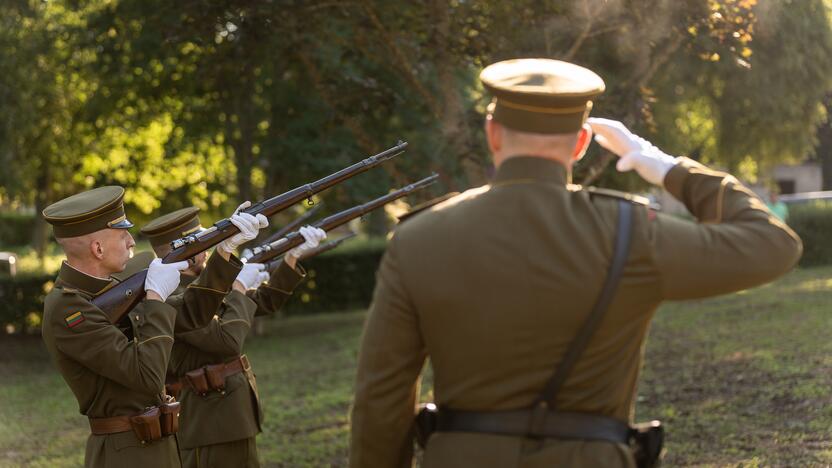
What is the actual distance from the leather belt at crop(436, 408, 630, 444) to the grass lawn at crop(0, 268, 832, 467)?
5278 mm

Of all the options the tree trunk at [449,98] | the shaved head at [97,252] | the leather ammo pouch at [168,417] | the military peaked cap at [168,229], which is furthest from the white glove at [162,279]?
the tree trunk at [449,98]

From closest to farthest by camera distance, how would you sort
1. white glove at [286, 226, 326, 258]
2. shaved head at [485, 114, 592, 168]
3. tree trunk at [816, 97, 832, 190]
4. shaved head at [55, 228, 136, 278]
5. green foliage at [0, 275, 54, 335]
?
shaved head at [485, 114, 592, 168] → shaved head at [55, 228, 136, 278] → white glove at [286, 226, 326, 258] → green foliage at [0, 275, 54, 335] → tree trunk at [816, 97, 832, 190]

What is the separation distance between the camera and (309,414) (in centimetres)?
1173

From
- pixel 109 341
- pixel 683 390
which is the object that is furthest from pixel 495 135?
pixel 683 390

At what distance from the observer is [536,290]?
9.53ft

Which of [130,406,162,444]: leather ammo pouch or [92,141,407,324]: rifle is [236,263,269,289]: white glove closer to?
[92,141,407,324]: rifle

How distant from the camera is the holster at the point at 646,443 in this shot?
3080 millimetres

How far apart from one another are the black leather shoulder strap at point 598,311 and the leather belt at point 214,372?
10.9ft

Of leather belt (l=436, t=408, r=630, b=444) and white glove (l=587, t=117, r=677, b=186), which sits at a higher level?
white glove (l=587, t=117, r=677, b=186)

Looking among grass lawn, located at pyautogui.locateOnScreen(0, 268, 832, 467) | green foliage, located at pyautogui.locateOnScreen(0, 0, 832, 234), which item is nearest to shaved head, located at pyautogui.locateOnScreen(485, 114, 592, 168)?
grass lawn, located at pyautogui.locateOnScreen(0, 268, 832, 467)

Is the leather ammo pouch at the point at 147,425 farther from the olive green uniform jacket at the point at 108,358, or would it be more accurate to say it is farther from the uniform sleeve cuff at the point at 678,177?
the uniform sleeve cuff at the point at 678,177

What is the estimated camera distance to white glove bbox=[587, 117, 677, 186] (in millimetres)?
3285

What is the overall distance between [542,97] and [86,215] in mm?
2518

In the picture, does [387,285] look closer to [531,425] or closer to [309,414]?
[531,425]
